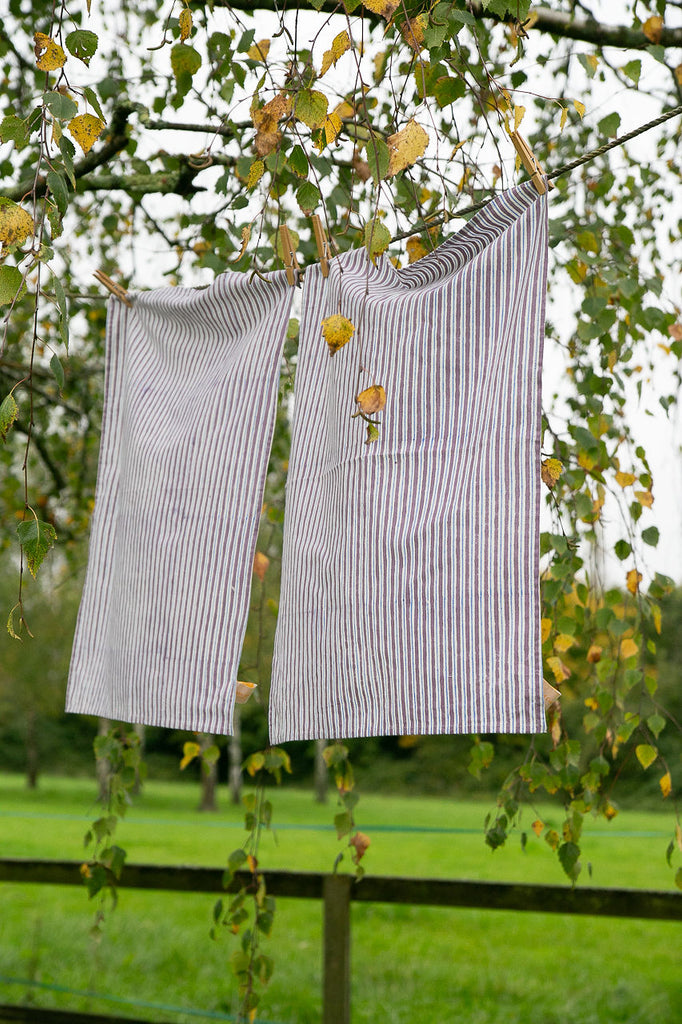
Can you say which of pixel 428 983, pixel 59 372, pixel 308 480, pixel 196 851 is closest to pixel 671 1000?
pixel 428 983

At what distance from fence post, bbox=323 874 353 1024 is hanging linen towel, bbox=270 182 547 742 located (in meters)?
1.31

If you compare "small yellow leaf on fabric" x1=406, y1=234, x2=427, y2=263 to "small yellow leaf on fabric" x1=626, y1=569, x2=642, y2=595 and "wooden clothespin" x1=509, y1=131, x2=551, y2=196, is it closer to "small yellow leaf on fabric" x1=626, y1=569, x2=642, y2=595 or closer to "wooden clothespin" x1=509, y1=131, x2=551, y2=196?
"wooden clothespin" x1=509, y1=131, x2=551, y2=196

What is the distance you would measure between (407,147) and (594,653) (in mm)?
1338

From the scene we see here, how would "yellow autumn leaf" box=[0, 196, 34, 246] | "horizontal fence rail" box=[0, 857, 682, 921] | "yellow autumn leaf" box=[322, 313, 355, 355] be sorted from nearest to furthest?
"yellow autumn leaf" box=[0, 196, 34, 246] → "yellow autumn leaf" box=[322, 313, 355, 355] → "horizontal fence rail" box=[0, 857, 682, 921]

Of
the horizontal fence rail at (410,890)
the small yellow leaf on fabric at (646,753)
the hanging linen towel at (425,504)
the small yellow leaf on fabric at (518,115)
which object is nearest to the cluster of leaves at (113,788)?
the horizontal fence rail at (410,890)

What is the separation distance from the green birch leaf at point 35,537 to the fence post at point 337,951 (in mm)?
1749

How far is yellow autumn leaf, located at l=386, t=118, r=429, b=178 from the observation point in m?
1.13

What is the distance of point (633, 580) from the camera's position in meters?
1.98

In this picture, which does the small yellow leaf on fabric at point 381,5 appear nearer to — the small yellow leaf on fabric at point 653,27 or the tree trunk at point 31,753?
the small yellow leaf on fabric at point 653,27

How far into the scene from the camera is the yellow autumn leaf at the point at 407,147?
3.71 feet

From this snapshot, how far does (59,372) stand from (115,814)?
1.34m

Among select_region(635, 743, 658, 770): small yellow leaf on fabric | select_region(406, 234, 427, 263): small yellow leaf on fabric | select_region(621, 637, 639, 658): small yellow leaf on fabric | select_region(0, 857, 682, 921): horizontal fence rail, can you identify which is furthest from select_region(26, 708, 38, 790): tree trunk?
select_region(406, 234, 427, 263): small yellow leaf on fabric

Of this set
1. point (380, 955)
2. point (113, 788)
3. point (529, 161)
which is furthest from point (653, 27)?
point (380, 955)

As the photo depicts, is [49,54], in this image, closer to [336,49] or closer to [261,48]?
[336,49]
